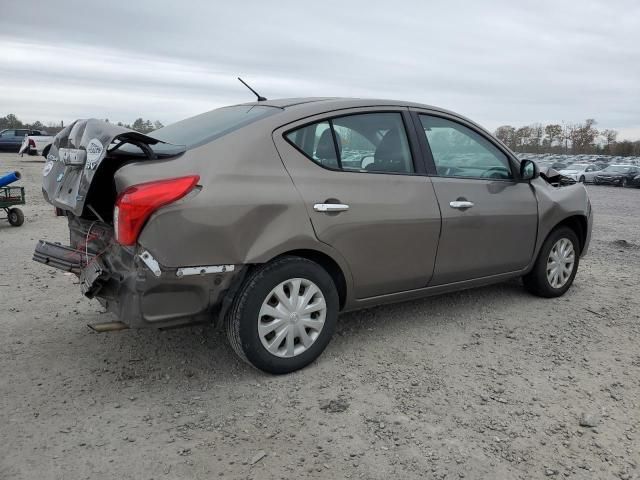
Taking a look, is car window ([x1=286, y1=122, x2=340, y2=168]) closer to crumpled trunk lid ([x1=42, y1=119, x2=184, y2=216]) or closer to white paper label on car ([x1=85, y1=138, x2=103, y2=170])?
crumpled trunk lid ([x1=42, y1=119, x2=184, y2=216])

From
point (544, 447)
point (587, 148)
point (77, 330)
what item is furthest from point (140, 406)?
point (587, 148)

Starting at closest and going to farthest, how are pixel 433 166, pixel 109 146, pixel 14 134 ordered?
pixel 109 146, pixel 433 166, pixel 14 134

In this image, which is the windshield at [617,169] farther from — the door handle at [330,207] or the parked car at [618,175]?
the door handle at [330,207]

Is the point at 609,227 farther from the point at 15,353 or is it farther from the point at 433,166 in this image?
the point at 15,353

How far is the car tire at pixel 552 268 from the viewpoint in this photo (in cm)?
485

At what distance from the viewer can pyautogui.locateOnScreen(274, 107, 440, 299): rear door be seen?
3389 mm

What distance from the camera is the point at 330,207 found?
3391 mm

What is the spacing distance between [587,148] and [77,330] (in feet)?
337

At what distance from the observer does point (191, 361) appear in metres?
3.60

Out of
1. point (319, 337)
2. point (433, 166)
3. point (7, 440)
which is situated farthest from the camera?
point (433, 166)

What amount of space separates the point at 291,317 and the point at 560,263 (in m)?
Result: 2.88

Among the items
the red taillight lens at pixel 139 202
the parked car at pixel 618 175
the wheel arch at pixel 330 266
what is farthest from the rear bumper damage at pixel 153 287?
the parked car at pixel 618 175

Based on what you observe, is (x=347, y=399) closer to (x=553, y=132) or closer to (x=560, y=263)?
(x=560, y=263)

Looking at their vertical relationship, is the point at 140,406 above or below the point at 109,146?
below
